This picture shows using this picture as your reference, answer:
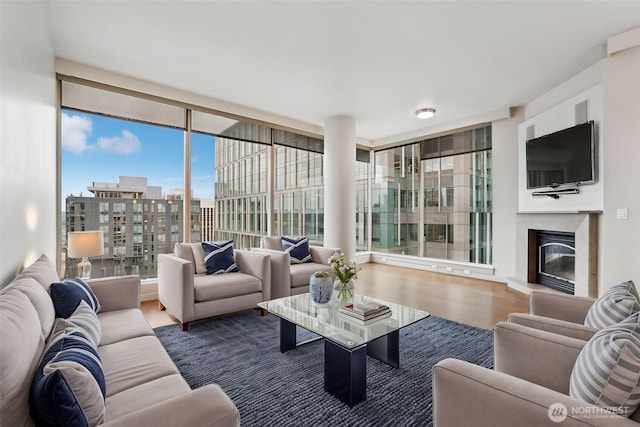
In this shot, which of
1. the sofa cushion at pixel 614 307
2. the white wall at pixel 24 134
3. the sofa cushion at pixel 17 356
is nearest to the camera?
the sofa cushion at pixel 17 356

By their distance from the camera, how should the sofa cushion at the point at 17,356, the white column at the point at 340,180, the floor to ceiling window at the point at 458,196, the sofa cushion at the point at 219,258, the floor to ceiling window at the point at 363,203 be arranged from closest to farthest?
the sofa cushion at the point at 17,356 → the sofa cushion at the point at 219,258 → the white column at the point at 340,180 → the floor to ceiling window at the point at 458,196 → the floor to ceiling window at the point at 363,203

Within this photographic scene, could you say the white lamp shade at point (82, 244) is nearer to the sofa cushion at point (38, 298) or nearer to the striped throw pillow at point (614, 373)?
the sofa cushion at point (38, 298)

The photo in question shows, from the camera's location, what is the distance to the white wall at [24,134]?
1.47 m

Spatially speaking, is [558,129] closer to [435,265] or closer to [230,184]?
[435,265]

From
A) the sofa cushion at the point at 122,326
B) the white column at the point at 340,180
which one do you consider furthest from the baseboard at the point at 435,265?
the sofa cushion at the point at 122,326

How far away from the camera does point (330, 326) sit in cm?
214

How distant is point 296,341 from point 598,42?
399cm

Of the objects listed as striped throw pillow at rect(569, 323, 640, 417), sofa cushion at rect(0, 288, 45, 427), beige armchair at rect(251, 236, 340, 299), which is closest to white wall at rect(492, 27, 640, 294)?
striped throw pillow at rect(569, 323, 640, 417)

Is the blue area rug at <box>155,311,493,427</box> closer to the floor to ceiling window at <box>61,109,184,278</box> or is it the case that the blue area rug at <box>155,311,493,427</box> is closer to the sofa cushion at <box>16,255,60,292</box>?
the sofa cushion at <box>16,255,60,292</box>

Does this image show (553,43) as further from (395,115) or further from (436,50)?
(395,115)

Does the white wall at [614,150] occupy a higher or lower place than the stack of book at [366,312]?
higher

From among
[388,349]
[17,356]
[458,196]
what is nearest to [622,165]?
[388,349]

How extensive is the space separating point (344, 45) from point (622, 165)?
284cm

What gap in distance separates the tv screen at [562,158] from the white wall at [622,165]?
1.45ft
